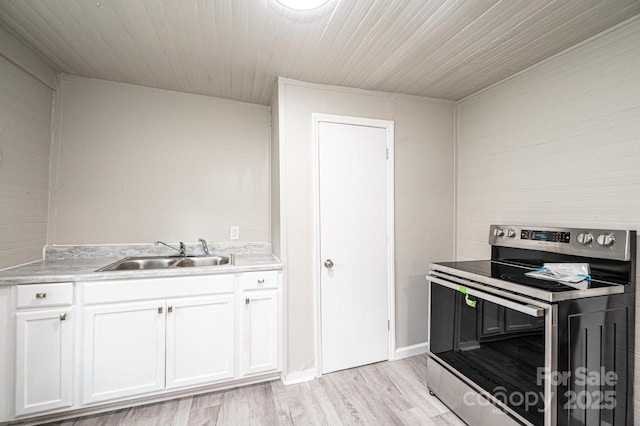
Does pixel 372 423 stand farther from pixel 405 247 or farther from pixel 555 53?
pixel 555 53

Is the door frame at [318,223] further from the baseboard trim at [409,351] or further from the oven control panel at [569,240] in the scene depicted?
the oven control panel at [569,240]

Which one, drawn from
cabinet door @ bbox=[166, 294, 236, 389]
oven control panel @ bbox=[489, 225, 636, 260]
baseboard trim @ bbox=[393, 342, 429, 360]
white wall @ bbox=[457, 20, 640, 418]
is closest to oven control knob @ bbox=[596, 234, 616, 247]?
oven control panel @ bbox=[489, 225, 636, 260]

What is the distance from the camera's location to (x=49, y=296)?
1.60 meters

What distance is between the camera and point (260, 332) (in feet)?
6.52

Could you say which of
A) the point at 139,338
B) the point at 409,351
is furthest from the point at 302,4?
the point at 409,351

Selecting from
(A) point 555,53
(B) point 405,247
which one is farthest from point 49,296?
(A) point 555,53

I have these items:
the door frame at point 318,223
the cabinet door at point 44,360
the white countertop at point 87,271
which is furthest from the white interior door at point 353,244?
the cabinet door at point 44,360

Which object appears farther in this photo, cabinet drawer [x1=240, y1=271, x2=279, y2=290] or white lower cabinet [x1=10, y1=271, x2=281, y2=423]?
cabinet drawer [x1=240, y1=271, x2=279, y2=290]

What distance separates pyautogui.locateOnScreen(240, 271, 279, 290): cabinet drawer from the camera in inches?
77.5

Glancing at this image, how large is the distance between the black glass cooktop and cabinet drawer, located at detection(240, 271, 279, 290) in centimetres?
122

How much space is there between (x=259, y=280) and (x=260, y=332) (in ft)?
1.23

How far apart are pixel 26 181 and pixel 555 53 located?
3.69 meters

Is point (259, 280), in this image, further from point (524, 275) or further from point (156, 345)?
point (524, 275)

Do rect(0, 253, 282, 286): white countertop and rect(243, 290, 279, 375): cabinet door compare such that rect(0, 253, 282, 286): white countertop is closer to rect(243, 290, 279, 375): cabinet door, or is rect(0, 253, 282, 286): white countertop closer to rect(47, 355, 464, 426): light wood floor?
rect(243, 290, 279, 375): cabinet door
